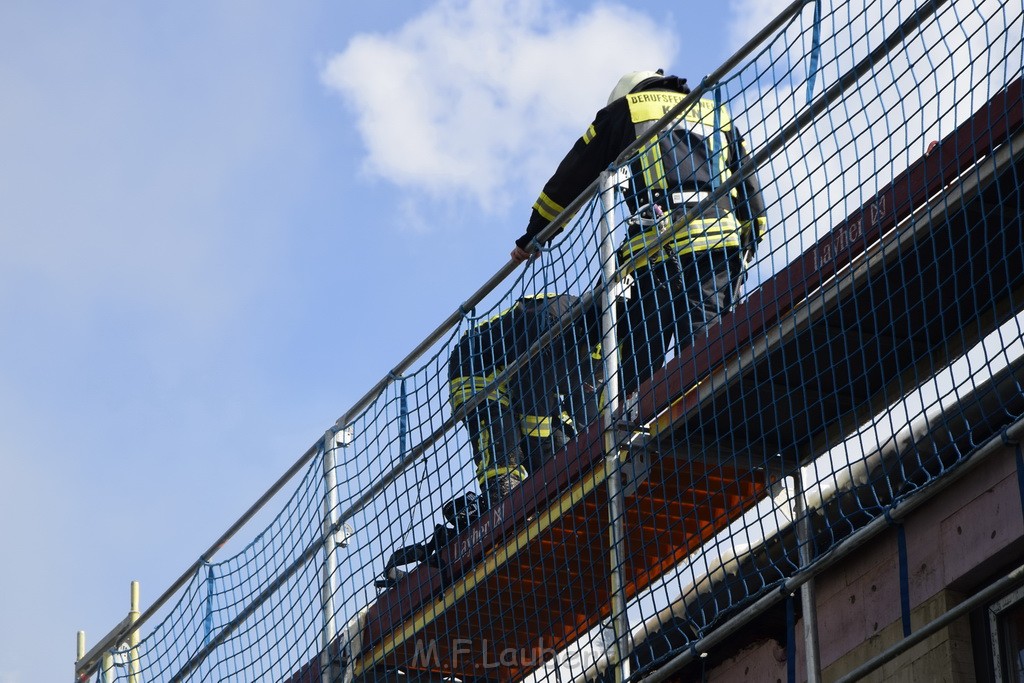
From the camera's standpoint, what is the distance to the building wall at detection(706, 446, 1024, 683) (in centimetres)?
561

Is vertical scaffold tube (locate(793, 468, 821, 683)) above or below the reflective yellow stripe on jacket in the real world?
below

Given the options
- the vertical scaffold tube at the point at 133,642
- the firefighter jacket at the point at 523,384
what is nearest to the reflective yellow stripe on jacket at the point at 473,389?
the firefighter jacket at the point at 523,384

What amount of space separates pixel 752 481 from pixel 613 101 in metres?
2.59

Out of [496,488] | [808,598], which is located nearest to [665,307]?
[496,488]

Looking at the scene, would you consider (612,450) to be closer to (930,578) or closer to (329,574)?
(930,578)

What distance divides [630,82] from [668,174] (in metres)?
1.45

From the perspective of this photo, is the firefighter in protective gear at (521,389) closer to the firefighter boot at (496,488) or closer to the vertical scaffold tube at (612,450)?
the firefighter boot at (496,488)

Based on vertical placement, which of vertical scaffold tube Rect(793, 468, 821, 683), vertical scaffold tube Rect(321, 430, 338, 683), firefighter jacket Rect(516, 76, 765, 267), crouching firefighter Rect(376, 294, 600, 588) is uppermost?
firefighter jacket Rect(516, 76, 765, 267)

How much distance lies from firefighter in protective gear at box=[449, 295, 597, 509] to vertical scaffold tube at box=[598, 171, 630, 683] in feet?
0.85

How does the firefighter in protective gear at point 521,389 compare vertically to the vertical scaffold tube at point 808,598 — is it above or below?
above

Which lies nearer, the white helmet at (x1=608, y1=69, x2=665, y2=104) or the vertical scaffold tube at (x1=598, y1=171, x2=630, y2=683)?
the vertical scaffold tube at (x1=598, y1=171, x2=630, y2=683)

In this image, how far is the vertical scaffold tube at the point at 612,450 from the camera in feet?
19.2

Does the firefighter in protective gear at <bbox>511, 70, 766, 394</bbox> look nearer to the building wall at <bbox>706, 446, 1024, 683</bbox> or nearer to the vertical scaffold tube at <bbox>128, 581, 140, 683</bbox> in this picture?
the building wall at <bbox>706, 446, 1024, 683</bbox>

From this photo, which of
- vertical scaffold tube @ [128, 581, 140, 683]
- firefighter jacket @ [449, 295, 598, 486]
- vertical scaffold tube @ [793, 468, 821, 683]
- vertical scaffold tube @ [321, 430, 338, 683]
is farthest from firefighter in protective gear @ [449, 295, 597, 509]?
vertical scaffold tube @ [128, 581, 140, 683]
